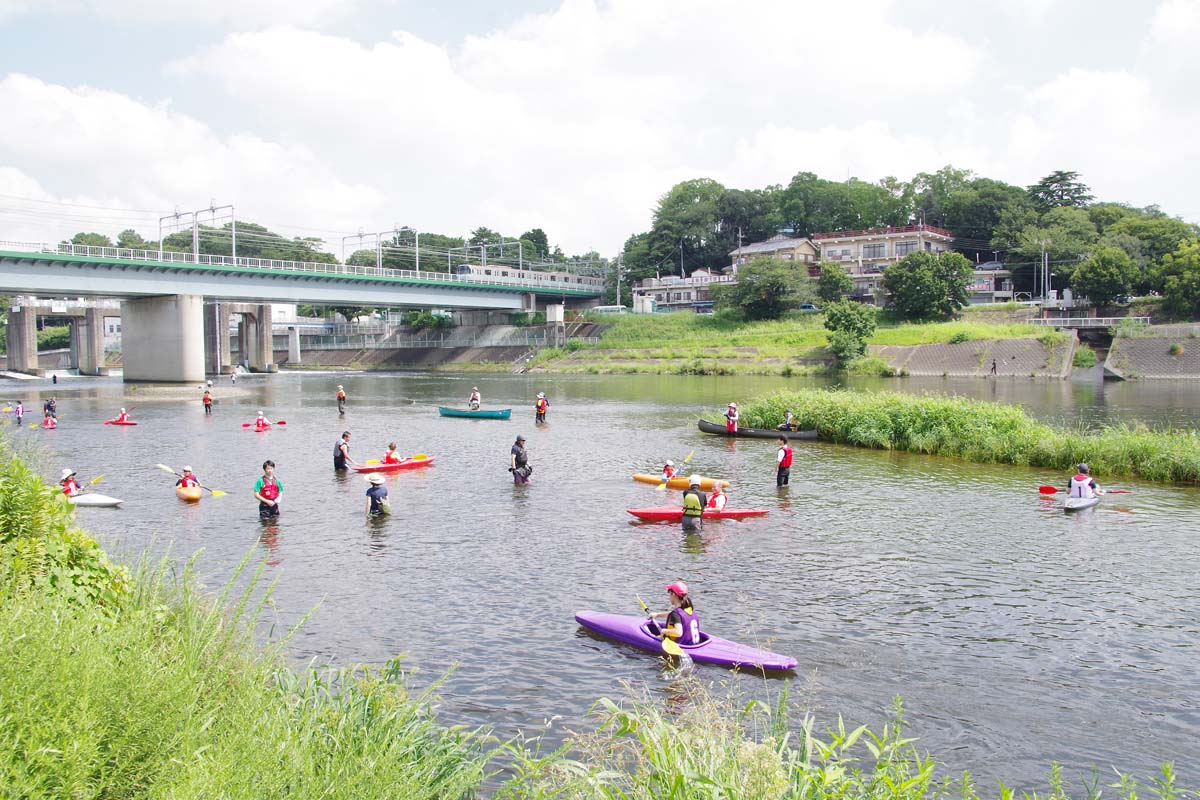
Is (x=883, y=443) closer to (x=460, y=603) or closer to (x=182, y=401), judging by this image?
(x=460, y=603)

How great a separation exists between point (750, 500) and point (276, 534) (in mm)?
13230

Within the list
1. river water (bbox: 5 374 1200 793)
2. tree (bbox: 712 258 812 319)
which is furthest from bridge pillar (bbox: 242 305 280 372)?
river water (bbox: 5 374 1200 793)

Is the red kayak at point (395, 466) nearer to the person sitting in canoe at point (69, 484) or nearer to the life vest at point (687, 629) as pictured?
the person sitting in canoe at point (69, 484)

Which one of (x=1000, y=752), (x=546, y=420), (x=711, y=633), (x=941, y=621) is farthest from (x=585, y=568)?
(x=546, y=420)

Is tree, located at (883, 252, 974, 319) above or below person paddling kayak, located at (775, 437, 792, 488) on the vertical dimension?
above

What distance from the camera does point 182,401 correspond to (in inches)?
2461

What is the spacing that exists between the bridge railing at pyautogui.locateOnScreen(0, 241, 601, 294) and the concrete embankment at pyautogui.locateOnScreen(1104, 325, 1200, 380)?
67.5m

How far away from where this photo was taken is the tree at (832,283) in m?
104

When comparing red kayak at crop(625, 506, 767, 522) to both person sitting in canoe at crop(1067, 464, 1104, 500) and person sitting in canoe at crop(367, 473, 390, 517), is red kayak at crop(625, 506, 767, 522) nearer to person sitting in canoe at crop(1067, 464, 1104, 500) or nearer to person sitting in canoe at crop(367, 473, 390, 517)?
person sitting in canoe at crop(367, 473, 390, 517)

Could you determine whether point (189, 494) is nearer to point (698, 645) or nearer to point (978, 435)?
point (698, 645)

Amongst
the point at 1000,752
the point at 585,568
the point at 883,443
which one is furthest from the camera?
the point at 883,443

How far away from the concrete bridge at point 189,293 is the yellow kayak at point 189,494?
48101mm

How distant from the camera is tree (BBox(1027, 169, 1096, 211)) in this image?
401 ft

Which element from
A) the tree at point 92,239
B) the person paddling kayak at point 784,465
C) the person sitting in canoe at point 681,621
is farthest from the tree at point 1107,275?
the tree at point 92,239
